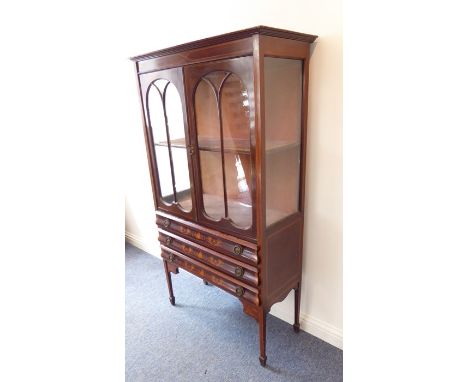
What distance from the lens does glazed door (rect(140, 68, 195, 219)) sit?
4.79ft

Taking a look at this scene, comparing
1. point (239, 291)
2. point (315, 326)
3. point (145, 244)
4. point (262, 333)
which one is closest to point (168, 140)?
point (239, 291)

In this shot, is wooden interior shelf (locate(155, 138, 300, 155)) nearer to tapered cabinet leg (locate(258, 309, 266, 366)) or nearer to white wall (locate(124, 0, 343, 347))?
white wall (locate(124, 0, 343, 347))

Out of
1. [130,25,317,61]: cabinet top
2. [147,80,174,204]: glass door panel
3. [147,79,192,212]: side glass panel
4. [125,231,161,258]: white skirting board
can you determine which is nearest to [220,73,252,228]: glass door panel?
[130,25,317,61]: cabinet top

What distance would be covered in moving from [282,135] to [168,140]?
63cm

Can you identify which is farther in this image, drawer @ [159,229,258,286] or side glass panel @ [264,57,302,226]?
drawer @ [159,229,258,286]

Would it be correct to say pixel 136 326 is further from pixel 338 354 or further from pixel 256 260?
pixel 338 354

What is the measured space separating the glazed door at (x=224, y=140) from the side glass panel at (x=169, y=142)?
108 millimetres

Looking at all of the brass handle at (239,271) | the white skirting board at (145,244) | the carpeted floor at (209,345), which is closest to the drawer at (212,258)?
the brass handle at (239,271)

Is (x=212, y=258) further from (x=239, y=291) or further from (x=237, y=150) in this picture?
(x=237, y=150)

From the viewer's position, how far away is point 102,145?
14.6 inches

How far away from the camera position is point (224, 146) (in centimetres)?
137
